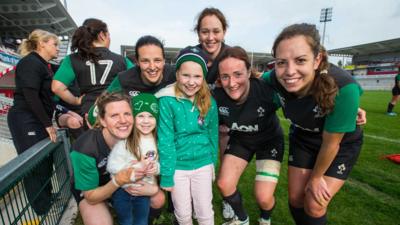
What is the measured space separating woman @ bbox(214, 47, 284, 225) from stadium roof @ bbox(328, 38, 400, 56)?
50.4 m

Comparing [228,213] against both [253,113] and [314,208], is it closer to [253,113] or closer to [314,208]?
[314,208]

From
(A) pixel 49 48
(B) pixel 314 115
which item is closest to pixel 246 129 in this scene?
(B) pixel 314 115

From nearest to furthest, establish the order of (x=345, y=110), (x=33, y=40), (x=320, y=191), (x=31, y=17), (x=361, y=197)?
1. (x=345, y=110)
2. (x=320, y=191)
3. (x=33, y=40)
4. (x=361, y=197)
5. (x=31, y=17)

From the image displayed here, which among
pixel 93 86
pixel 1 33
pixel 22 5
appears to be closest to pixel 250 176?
pixel 93 86

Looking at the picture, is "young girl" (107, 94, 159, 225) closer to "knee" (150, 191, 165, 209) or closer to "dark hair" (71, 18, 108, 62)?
"knee" (150, 191, 165, 209)

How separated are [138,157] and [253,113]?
1190 millimetres

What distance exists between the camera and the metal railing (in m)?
1.59

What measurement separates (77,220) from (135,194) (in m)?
1.21

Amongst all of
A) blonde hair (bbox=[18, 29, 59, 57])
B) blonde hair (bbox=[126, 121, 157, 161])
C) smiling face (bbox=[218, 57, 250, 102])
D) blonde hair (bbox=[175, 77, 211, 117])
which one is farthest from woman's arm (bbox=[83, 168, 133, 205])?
blonde hair (bbox=[18, 29, 59, 57])

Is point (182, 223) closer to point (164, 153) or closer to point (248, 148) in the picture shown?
point (164, 153)

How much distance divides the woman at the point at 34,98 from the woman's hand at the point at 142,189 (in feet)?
2.97

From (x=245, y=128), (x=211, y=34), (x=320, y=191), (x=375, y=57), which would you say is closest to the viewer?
(x=320, y=191)

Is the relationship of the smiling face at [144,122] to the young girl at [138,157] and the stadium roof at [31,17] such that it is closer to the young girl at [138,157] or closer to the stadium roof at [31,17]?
the young girl at [138,157]

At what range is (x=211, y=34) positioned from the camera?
2.94 m
